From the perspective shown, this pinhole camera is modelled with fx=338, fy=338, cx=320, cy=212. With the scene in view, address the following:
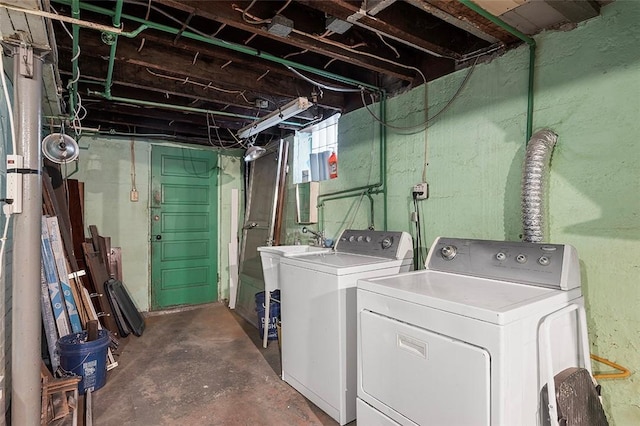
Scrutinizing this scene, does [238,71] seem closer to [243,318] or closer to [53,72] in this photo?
[53,72]

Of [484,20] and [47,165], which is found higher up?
[484,20]

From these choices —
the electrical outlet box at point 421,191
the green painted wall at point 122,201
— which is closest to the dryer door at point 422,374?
the electrical outlet box at point 421,191

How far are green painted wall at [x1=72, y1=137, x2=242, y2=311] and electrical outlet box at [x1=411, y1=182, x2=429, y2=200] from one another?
3504 millimetres

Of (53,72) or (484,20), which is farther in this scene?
(53,72)

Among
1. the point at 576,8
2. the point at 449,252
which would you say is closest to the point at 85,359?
the point at 449,252

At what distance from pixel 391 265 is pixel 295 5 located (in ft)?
5.48

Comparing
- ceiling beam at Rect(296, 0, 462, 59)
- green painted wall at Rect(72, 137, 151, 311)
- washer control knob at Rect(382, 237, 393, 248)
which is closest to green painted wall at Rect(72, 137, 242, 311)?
green painted wall at Rect(72, 137, 151, 311)

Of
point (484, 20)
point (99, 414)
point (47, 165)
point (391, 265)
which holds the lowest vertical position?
point (99, 414)

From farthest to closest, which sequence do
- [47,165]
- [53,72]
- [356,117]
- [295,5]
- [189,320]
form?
[189,320] → [47,165] → [356,117] → [53,72] → [295,5]

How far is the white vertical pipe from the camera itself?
1.60 m

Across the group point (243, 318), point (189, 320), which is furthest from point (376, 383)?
point (189, 320)

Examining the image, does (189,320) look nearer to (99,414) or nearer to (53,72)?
(99,414)

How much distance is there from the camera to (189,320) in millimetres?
4129

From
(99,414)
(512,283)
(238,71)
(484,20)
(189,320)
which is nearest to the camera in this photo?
(512,283)
